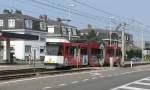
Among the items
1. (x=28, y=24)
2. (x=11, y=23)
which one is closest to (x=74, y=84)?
(x=28, y=24)

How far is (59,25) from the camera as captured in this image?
113 meters

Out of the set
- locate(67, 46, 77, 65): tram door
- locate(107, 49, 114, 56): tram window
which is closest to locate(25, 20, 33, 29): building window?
locate(107, 49, 114, 56): tram window

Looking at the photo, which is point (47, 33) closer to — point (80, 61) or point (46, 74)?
point (80, 61)

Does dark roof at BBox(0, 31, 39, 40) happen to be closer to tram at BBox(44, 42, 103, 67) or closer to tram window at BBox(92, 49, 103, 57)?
tram at BBox(44, 42, 103, 67)

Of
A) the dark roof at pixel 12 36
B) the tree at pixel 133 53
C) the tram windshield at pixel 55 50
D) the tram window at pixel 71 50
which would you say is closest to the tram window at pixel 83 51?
the tram window at pixel 71 50

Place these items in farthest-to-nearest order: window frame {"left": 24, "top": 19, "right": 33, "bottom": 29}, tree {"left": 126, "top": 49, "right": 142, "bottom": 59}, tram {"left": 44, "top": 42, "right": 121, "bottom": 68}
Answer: tree {"left": 126, "top": 49, "right": 142, "bottom": 59}, window frame {"left": 24, "top": 19, "right": 33, "bottom": 29}, tram {"left": 44, "top": 42, "right": 121, "bottom": 68}

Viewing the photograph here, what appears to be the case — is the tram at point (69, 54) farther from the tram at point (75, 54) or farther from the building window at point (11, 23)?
the building window at point (11, 23)

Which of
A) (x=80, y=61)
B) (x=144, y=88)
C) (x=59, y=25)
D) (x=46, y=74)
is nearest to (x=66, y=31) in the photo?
(x=59, y=25)

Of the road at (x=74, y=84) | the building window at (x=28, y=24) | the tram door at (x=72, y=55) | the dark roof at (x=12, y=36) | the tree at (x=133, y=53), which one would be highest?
the building window at (x=28, y=24)

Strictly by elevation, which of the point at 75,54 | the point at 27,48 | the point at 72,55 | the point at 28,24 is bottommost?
the point at 72,55

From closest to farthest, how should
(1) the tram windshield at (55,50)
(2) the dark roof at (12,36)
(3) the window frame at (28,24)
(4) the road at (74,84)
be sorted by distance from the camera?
(4) the road at (74,84) → (1) the tram windshield at (55,50) → (2) the dark roof at (12,36) → (3) the window frame at (28,24)

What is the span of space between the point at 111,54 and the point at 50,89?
141 feet

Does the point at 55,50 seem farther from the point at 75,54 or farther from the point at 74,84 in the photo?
the point at 74,84

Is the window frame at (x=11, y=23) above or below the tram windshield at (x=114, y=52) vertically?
above
